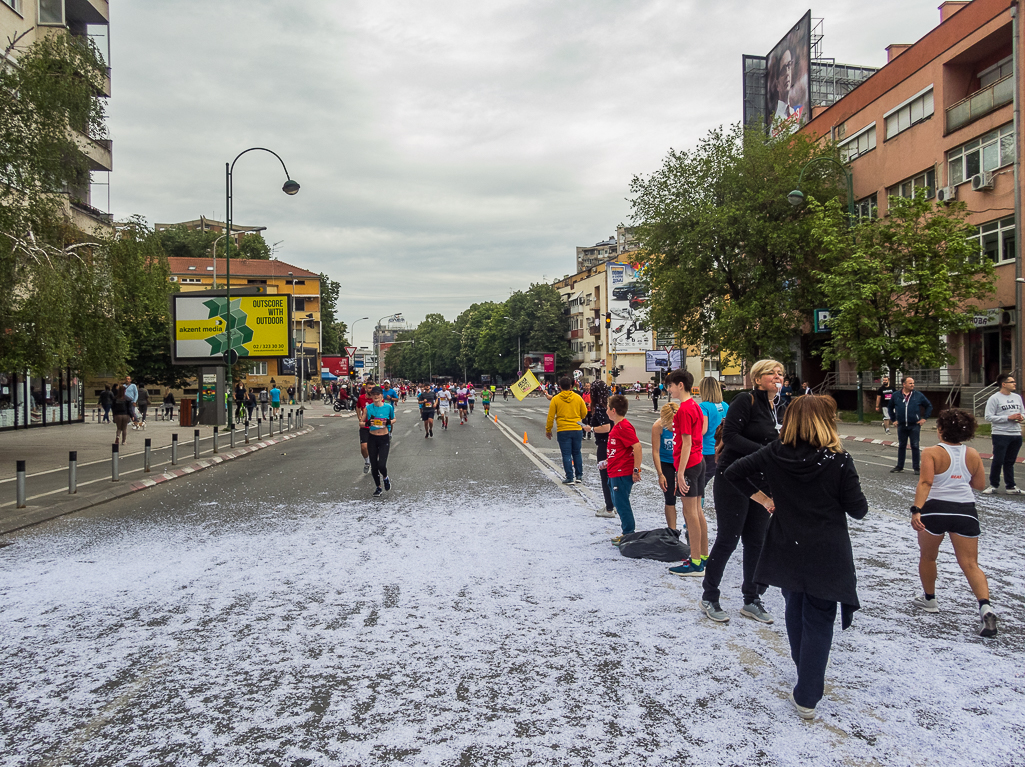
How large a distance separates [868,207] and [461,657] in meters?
36.7

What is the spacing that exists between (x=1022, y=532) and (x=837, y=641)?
4.99 meters

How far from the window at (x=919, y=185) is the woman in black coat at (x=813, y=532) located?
95.0ft

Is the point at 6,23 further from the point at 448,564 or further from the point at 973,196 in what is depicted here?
the point at 973,196

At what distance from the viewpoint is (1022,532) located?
810 centimetres

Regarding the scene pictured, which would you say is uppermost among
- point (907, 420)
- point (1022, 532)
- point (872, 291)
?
point (872, 291)

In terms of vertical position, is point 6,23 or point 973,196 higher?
point 6,23

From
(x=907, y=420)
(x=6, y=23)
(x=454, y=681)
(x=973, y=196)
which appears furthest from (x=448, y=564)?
(x=973, y=196)

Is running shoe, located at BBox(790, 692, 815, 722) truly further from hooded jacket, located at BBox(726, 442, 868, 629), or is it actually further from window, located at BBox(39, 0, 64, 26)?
window, located at BBox(39, 0, 64, 26)

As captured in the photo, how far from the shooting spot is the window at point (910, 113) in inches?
1167

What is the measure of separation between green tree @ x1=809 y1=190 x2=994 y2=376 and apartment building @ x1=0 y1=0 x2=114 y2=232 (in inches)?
923

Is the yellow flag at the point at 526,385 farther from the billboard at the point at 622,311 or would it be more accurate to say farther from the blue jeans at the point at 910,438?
the billboard at the point at 622,311

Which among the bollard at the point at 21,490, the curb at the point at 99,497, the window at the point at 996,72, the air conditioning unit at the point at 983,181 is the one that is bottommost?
the curb at the point at 99,497

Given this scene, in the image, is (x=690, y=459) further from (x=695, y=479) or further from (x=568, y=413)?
(x=568, y=413)

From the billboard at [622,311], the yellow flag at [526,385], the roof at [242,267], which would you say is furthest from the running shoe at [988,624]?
the roof at [242,267]
